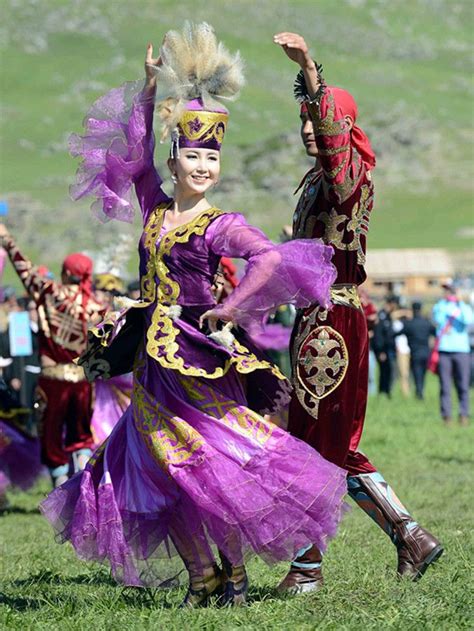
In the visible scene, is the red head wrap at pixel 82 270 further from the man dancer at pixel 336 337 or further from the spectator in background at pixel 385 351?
the spectator in background at pixel 385 351

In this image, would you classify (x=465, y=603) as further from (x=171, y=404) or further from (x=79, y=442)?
(x=79, y=442)

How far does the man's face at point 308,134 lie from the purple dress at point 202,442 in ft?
2.10

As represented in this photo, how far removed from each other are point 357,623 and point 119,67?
385 ft

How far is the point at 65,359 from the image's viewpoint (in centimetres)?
1155

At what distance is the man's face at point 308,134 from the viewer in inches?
250

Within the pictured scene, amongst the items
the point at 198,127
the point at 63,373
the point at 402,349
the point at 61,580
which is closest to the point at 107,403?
the point at 63,373

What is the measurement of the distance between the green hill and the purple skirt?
47.3m

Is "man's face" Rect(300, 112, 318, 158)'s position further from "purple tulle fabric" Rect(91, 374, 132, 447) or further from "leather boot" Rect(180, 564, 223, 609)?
"purple tulle fabric" Rect(91, 374, 132, 447)

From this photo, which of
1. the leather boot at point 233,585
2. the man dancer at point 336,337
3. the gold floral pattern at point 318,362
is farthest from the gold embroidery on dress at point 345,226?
the leather boot at point 233,585

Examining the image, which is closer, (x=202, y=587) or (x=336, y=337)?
(x=202, y=587)

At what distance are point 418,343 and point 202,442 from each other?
1848 cm

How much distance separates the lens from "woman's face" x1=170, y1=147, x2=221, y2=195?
607 cm

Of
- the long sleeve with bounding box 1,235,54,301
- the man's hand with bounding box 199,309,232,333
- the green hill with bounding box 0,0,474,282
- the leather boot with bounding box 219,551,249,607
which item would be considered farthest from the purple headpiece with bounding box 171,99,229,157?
the green hill with bounding box 0,0,474,282

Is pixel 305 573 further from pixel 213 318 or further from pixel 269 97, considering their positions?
pixel 269 97
